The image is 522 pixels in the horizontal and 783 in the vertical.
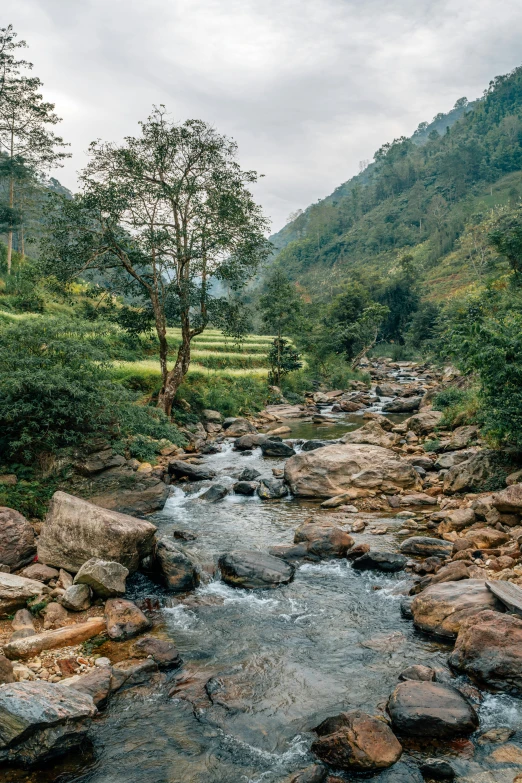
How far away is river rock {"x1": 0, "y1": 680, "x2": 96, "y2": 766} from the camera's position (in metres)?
4.97

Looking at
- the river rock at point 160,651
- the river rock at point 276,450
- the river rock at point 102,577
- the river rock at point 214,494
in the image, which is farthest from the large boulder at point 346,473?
the river rock at point 160,651

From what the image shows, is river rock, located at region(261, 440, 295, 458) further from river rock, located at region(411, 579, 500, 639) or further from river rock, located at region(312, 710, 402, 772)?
river rock, located at region(312, 710, 402, 772)

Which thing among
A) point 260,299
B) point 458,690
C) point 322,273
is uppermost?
point 322,273

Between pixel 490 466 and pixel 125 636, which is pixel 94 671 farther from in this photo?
pixel 490 466

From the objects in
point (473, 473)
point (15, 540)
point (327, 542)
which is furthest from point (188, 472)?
point (473, 473)

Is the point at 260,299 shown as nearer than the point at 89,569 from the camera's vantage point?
No

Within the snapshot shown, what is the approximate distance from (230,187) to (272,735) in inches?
781

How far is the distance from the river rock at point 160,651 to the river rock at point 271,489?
7.79 m

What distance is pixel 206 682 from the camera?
21.4 feet

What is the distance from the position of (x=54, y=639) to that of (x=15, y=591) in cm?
128

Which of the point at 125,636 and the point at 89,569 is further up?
the point at 89,569

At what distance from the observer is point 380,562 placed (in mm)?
9766

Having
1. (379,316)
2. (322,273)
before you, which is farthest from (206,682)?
(322,273)

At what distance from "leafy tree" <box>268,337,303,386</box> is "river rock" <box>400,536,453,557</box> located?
25653mm
